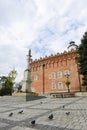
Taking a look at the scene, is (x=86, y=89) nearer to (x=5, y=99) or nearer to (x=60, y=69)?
(x=60, y=69)

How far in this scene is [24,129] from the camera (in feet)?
17.7

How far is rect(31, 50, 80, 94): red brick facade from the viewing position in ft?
124

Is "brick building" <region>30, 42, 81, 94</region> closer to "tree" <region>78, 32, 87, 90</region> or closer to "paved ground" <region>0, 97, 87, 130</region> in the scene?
"tree" <region>78, 32, 87, 90</region>

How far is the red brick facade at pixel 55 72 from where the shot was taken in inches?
1485

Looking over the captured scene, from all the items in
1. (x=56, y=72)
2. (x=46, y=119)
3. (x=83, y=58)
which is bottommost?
(x=46, y=119)

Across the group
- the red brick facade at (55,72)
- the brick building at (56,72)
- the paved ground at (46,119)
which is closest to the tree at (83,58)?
the brick building at (56,72)

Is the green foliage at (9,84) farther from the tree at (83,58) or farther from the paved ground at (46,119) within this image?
the paved ground at (46,119)

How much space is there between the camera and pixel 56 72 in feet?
132

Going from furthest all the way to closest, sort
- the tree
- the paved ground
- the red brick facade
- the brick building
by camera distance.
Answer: the red brick facade, the brick building, the tree, the paved ground

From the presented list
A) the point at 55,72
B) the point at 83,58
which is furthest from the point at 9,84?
the point at 83,58

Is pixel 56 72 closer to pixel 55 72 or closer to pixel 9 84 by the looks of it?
pixel 55 72

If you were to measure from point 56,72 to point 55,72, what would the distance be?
300mm

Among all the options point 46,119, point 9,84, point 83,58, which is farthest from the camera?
point 9,84

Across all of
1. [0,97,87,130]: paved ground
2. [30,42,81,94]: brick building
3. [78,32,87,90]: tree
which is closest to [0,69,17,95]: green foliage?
[30,42,81,94]: brick building
